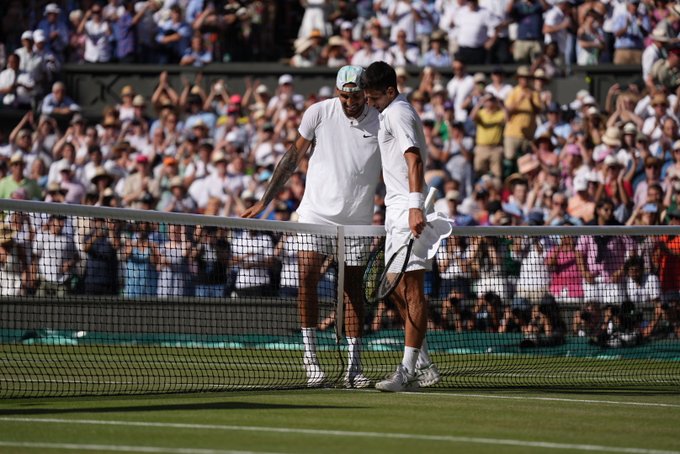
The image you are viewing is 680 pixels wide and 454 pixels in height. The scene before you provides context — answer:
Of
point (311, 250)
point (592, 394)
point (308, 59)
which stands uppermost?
point (308, 59)

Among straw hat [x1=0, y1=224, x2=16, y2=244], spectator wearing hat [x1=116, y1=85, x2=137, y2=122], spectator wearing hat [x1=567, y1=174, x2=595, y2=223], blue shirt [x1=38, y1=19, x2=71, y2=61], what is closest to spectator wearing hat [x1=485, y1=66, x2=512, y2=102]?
spectator wearing hat [x1=567, y1=174, x2=595, y2=223]

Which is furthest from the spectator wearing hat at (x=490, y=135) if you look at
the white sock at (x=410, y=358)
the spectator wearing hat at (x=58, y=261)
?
the white sock at (x=410, y=358)

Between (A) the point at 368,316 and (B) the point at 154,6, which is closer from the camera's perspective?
(A) the point at 368,316

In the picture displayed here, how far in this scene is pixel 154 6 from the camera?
89.4ft

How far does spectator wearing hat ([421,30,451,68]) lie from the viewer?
23.7 meters

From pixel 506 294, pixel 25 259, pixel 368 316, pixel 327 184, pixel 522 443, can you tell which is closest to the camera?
pixel 522 443

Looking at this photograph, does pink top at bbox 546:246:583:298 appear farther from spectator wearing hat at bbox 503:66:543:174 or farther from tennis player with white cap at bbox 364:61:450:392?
spectator wearing hat at bbox 503:66:543:174

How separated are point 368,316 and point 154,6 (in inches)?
564

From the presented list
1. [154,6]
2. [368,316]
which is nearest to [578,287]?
[368,316]

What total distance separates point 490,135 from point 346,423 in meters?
13.2

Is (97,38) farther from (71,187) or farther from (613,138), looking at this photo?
(613,138)

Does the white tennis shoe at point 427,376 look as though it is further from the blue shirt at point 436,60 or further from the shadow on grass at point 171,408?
the blue shirt at point 436,60

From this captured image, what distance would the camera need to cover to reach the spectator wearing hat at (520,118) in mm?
20844

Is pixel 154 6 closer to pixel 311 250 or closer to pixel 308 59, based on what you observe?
pixel 308 59
